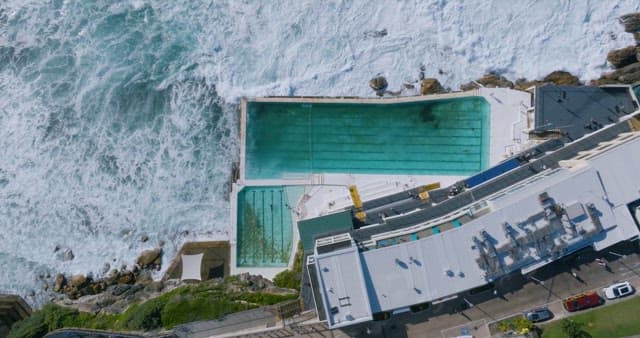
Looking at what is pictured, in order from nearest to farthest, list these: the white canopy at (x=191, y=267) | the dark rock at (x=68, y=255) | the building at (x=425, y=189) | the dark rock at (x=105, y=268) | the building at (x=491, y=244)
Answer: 1. the building at (x=491, y=244)
2. the building at (x=425, y=189)
3. the white canopy at (x=191, y=267)
4. the dark rock at (x=105, y=268)
5. the dark rock at (x=68, y=255)

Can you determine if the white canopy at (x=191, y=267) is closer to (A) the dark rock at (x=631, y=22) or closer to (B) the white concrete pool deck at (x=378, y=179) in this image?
(B) the white concrete pool deck at (x=378, y=179)

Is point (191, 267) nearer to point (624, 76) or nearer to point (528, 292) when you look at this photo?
point (528, 292)

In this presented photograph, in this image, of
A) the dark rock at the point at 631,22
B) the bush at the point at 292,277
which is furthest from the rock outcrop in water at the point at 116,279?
the dark rock at the point at 631,22

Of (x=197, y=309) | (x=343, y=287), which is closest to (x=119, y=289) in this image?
(x=197, y=309)

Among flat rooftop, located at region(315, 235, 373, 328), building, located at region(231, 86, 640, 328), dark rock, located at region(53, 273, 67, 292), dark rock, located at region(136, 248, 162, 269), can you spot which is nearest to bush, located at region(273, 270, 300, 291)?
building, located at region(231, 86, 640, 328)

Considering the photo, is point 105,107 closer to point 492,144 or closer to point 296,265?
point 296,265

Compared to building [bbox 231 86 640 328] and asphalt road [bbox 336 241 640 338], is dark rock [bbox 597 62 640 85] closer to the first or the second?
building [bbox 231 86 640 328]
